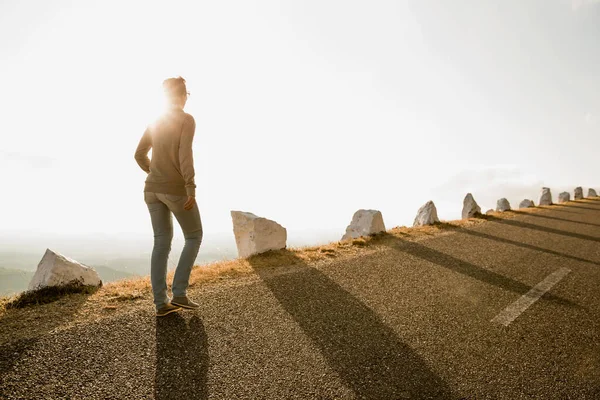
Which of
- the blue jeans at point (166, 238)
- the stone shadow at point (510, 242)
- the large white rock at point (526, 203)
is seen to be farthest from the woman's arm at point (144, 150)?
the large white rock at point (526, 203)

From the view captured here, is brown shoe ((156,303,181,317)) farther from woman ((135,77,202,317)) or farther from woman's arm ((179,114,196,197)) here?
woman's arm ((179,114,196,197))

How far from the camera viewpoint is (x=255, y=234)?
7367mm

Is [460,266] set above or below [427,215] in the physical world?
below

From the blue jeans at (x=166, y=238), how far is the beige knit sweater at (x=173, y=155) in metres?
0.13

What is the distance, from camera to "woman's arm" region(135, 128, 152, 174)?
13.9ft

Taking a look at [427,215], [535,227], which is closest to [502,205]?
[535,227]

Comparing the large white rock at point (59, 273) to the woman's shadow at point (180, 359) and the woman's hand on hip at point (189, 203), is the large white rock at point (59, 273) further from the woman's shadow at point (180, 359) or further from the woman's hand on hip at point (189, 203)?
the woman's hand on hip at point (189, 203)

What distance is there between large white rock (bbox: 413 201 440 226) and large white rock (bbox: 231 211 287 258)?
7.29 meters

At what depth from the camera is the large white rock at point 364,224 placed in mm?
9836

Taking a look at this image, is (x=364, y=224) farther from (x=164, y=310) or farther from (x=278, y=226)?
(x=164, y=310)

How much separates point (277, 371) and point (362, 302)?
2093mm

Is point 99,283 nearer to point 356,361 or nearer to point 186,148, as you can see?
point 186,148

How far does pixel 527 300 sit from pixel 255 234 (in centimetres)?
517

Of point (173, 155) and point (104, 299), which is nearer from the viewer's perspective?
point (173, 155)
